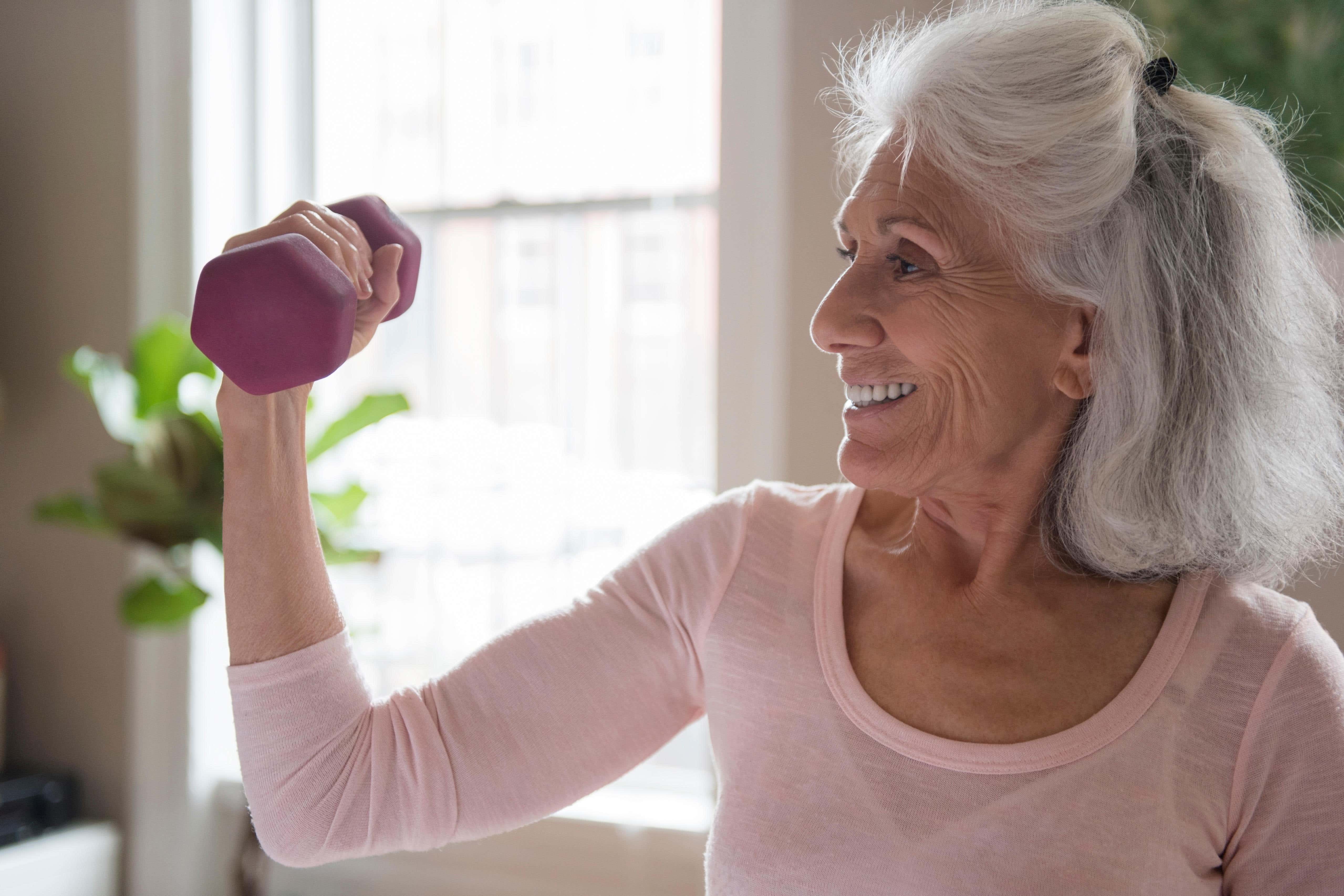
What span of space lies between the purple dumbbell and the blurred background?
4.11 feet

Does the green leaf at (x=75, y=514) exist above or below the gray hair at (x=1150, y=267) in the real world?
below

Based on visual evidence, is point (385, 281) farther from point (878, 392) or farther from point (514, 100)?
point (514, 100)

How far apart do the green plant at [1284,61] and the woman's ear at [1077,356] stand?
0.81 meters

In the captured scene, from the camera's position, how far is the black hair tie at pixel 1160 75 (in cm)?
96

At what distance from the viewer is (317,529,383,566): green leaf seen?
2.15 m

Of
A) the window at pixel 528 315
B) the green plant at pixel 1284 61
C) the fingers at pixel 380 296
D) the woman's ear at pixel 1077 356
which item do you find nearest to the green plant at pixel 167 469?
the window at pixel 528 315

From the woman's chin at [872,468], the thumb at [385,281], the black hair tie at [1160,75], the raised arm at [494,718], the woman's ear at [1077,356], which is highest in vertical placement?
the black hair tie at [1160,75]

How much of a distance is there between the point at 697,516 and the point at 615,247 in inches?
56.1

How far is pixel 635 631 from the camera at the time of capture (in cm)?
103

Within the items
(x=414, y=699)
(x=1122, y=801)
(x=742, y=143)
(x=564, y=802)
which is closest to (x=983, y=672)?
(x=1122, y=801)

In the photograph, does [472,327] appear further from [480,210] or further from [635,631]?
[635,631]

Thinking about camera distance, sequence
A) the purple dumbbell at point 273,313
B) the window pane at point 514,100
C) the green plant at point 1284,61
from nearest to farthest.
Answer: the purple dumbbell at point 273,313 → the green plant at point 1284,61 → the window pane at point 514,100

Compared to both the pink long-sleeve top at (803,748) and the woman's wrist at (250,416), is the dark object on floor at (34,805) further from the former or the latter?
the woman's wrist at (250,416)

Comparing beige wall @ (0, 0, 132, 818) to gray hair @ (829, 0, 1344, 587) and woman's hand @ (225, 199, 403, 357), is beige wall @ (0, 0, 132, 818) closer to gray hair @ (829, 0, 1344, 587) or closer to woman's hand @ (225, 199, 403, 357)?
woman's hand @ (225, 199, 403, 357)
